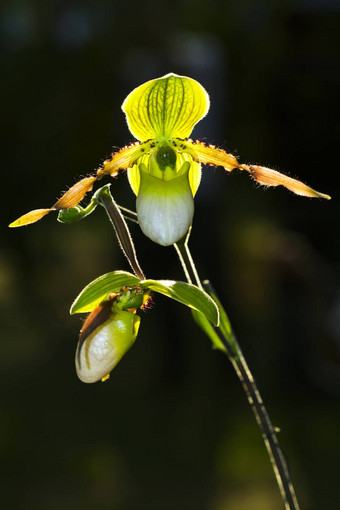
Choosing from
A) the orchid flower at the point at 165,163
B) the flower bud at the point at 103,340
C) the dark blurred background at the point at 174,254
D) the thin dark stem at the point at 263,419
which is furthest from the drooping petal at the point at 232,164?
the dark blurred background at the point at 174,254

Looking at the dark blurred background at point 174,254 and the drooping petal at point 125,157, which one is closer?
the drooping petal at point 125,157

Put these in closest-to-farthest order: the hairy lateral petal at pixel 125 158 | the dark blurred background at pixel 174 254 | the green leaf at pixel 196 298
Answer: the green leaf at pixel 196 298 < the hairy lateral petal at pixel 125 158 < the dark blurred background at pixel 174 254

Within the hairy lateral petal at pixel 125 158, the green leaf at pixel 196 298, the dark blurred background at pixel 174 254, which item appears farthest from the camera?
the dark blurred background at pixel 174 254

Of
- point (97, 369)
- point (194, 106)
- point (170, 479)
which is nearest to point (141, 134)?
point (194, 106)

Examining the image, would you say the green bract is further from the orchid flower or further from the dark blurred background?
the dark blurred background

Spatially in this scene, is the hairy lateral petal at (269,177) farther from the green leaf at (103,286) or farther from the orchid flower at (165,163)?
the green leaf at (103,286)

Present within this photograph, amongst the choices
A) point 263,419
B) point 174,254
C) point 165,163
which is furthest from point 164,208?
point 174,254

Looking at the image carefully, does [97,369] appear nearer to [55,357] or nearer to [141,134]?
[141,134]
